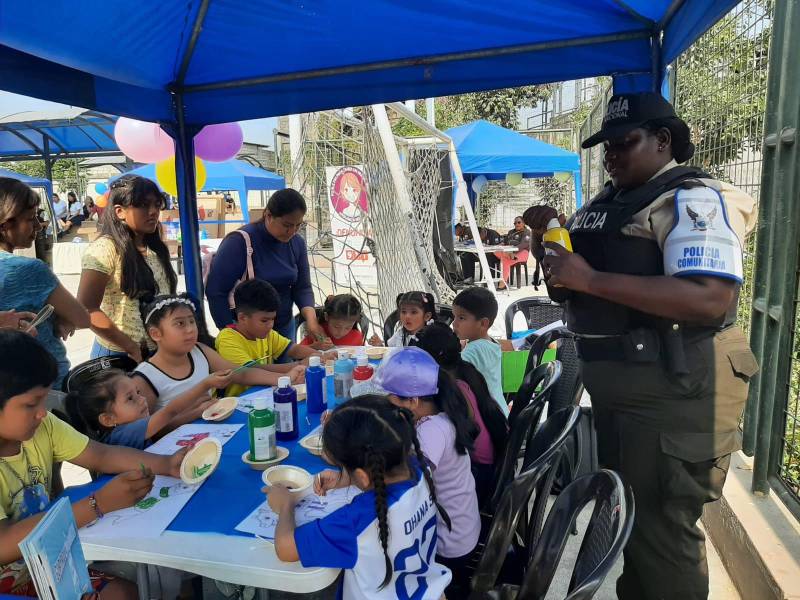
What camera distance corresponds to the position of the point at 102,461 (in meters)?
1.78

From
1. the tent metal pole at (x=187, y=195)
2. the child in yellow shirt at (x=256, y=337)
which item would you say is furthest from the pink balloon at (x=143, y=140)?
the child in yellow shirt at (x=256, y=337)

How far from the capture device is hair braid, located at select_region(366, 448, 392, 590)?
1.36 meters

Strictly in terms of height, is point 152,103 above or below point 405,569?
above

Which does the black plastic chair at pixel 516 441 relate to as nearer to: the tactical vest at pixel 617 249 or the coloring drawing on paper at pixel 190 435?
the tactical vest at pixel 617 249

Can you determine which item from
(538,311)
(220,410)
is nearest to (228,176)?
Answer: (538,311)

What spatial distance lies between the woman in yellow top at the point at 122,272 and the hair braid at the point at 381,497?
1.91 meters

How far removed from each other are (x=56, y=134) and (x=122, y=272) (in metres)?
13.8

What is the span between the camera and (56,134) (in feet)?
46.0

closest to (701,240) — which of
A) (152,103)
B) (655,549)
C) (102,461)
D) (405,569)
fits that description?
(655,549)

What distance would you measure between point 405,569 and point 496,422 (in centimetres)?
95

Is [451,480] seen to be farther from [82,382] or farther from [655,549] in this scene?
[82,382]

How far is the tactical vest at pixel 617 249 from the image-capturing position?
1.74 meters

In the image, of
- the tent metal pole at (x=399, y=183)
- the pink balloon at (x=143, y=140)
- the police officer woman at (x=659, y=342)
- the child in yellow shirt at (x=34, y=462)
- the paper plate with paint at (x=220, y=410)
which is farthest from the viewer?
the tent metal pole at (x=399, y=183)

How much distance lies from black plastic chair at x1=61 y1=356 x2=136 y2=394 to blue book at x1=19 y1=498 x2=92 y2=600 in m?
1.20
